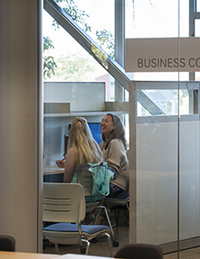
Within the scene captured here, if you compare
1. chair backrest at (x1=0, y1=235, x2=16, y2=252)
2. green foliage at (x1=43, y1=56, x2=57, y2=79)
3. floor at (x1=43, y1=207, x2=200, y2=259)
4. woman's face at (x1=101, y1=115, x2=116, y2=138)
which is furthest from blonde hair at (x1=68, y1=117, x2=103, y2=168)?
chair backrest at (x1=0, y1=235, x2=16, y2=252)

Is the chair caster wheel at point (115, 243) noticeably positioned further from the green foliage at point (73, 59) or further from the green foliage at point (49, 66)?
the green foliage at point (49, 66)

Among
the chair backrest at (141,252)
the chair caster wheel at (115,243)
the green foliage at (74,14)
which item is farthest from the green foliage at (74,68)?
the chair backrest at (141,252)

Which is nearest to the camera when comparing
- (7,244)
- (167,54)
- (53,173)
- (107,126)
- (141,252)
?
A: (141,252)

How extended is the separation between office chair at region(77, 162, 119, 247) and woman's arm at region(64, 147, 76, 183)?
0.25 feet

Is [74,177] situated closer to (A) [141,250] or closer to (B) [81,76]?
(B) [81,76]

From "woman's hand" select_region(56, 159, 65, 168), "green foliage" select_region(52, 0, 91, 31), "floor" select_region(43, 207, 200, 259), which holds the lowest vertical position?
"floor" select_region(43, 207, 200, 259)

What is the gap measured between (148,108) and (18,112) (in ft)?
4.34

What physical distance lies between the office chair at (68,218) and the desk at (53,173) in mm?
52

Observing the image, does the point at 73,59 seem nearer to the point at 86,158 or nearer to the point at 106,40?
the point at 106,40

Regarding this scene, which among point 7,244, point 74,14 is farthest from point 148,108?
point 7,244

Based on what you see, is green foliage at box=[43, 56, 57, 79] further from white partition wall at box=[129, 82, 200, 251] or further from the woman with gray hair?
white partition wall at box=[129, 82, 200, 251]

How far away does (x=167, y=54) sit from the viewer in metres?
4.86

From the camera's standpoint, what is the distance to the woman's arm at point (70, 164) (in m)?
5.12

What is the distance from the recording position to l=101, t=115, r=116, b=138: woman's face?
4988 millimetres
